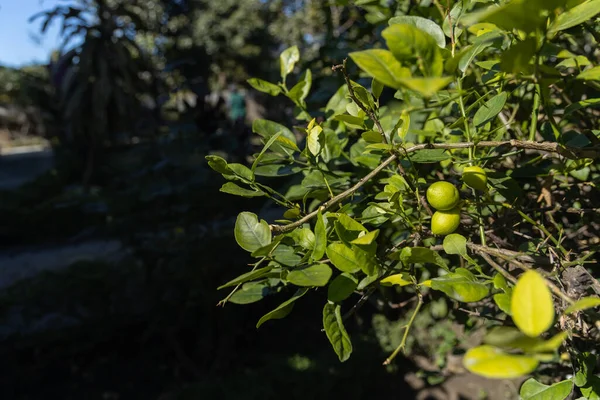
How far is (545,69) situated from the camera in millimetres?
502

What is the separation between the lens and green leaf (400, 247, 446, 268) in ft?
1.84

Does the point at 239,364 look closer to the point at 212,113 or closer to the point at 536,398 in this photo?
the point at 212,113

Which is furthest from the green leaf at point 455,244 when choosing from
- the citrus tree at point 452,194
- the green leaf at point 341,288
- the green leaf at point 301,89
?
the green leaf at point 301,89

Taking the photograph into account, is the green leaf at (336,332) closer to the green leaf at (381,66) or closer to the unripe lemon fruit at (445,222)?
the unripe lemon fruit at (445,222)

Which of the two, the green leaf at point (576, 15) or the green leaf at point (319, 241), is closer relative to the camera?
the green leaf at point (576, 15)

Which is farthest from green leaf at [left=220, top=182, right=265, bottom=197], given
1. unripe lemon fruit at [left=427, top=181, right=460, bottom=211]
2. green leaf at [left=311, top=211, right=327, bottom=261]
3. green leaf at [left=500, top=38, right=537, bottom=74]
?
green leaf at [left=500, top=38, right=537, bottom=74]

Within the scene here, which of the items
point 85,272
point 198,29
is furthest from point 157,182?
point 198,29

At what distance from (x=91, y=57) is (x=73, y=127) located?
0.57 meters

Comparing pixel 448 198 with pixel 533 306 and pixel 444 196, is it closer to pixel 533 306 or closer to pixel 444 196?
pixel 444 196

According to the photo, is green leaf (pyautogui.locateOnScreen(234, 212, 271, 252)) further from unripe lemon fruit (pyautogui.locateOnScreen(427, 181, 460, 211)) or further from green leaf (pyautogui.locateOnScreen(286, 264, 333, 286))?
unripe lemon fruit (pyautogui.locateOnScreen(427, 181, 460, 211))

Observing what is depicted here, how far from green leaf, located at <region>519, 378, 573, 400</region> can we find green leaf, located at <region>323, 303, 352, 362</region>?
23 centimetres

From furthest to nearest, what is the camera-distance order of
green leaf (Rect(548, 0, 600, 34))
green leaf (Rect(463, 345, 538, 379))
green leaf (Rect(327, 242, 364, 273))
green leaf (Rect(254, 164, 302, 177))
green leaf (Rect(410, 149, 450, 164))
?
green leaf (Rect(254, 164, 302, 177)) < green leaf (Rect(410, 149, 450, 164)) < green leaf (Rect(327, 242, 364, 273)) < green leaf (Rect(548, 0, 600, 34)) < green leaf (Rect(463, 345, 538, 379))

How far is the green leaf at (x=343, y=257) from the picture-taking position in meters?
0.54

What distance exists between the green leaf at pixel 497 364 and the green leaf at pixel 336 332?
25 cm
